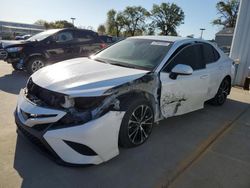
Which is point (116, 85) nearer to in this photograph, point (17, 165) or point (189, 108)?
point (17, 165)

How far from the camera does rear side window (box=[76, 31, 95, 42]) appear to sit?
348 inches

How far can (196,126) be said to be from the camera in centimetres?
436

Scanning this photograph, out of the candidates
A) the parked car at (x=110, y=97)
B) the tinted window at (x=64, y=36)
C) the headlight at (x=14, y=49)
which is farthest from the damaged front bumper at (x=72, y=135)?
the tinted window at (x=64, y=36)

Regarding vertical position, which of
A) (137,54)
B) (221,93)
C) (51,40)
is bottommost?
(221,93)

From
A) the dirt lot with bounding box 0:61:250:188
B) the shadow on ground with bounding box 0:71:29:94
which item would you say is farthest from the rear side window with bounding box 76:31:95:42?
the dirt lot with bounding box 0:61:250:188

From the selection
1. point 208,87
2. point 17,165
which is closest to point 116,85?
point 17,165

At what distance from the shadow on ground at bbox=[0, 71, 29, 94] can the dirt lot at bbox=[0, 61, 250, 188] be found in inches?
66.6

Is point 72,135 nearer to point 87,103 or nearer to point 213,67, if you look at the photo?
point 87,103

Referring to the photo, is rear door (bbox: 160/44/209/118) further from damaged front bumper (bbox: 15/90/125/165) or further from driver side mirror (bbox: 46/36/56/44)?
driver side mirror (bbox: 46/36/56/44)

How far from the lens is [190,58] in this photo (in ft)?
13.8

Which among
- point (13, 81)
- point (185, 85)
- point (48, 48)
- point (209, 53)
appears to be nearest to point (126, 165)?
point (185, 85)

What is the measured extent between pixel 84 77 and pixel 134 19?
215ft

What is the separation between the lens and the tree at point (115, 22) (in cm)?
6500

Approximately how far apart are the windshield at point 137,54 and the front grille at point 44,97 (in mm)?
1301
